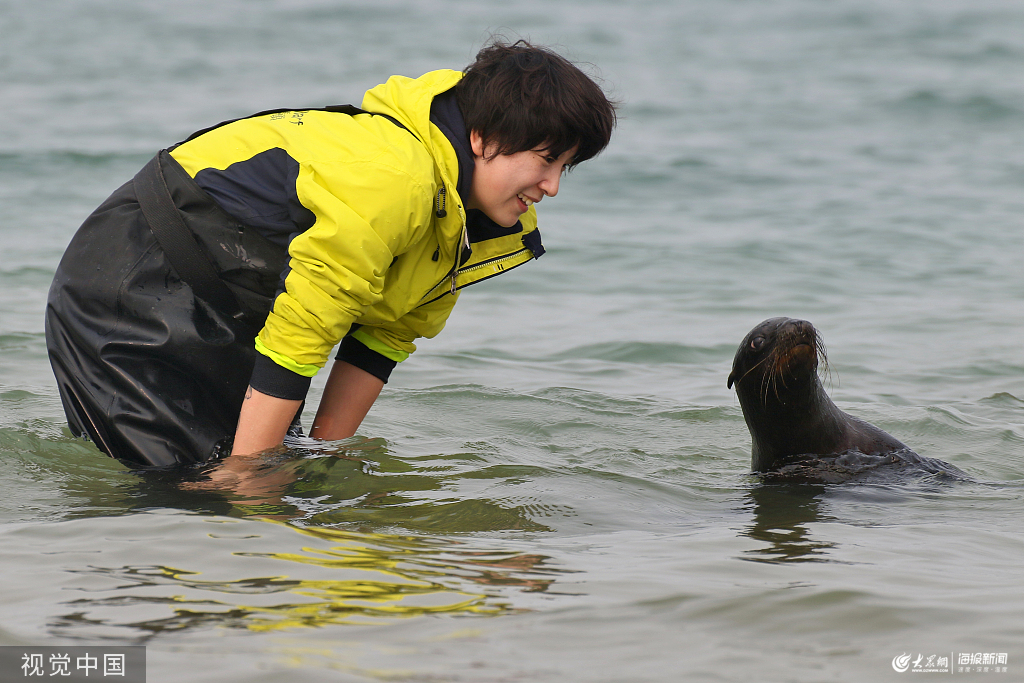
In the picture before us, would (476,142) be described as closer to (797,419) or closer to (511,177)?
(511,177)

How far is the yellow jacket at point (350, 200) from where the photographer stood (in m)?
3.06

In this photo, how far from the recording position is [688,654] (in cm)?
246

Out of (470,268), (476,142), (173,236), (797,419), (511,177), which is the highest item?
→ (476,142)

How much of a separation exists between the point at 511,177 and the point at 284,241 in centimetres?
73

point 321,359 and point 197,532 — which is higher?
point 321,359

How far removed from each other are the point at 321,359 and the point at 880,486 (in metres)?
2.21

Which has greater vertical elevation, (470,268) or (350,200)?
(350,200)

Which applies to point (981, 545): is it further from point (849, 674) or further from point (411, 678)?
point (411, 678)

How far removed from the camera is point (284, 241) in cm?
334

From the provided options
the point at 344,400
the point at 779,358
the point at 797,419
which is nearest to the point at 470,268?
the point at 344,400


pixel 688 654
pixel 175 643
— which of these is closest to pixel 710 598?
pixel 688 654

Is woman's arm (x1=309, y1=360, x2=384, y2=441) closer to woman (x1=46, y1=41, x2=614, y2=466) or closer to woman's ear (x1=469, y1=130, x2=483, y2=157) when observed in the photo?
woman (x1=46, y1=41, x2=614, y2=466)

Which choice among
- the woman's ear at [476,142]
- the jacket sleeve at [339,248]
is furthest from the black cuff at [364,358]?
the woman's ear at [476,142]

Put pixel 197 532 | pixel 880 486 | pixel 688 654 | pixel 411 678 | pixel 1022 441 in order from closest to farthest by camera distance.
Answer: pixel 411 678, pixel 688 654, pixel 197 532, pixel 880 486, pixel 1022 441
